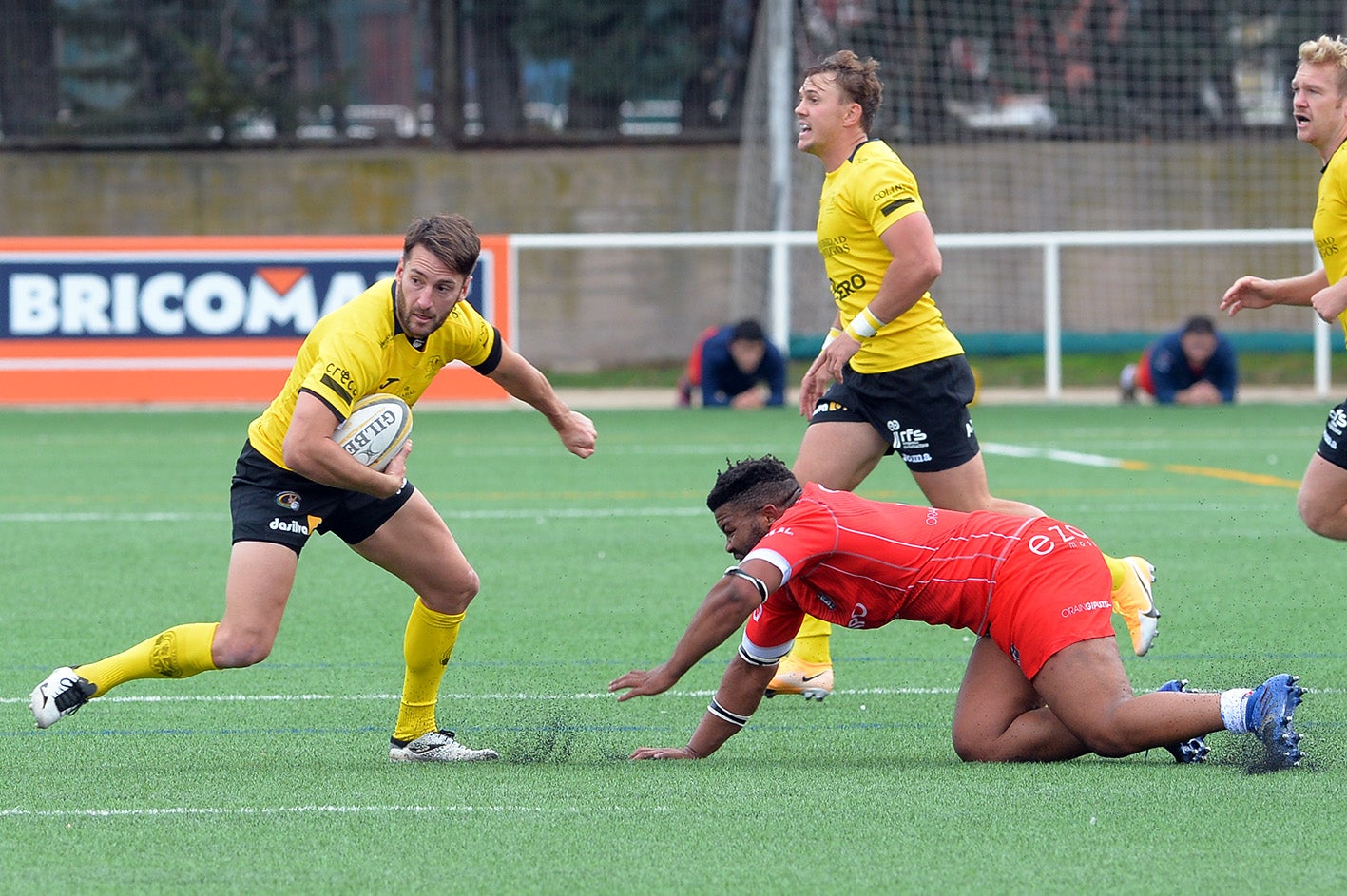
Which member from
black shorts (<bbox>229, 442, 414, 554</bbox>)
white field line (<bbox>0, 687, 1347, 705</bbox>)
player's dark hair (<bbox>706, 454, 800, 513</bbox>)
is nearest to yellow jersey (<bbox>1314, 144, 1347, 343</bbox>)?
white field line (<bbox>0, 687, 1347, 705</bbox>)

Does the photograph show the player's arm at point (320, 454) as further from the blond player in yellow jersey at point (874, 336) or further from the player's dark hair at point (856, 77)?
the player's dark hair at point (856, 77)

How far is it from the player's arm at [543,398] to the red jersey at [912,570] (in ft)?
3.32

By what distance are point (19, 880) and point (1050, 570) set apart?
2.79 m

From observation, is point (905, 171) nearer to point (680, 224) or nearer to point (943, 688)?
point (943, 688)

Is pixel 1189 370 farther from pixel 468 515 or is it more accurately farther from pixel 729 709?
pixel 729 709

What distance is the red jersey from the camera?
5.21 metres

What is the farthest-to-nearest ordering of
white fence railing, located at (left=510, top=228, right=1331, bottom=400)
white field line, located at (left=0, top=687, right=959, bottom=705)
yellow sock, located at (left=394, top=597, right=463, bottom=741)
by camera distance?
white fence railing, located at (left=510, top=228, right=1331, bottom=400), white field line, located at (left=0, top=687, right=959, bottom=705), yellow sock, located at (left=394, top=597, right=463, bottom=741)

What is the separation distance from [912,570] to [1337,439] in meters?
2.37

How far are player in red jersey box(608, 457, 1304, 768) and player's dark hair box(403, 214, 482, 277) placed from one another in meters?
0.94

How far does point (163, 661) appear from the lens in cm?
545

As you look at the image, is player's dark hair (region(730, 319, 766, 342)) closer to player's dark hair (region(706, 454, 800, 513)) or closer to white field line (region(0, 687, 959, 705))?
white field line (region(0, 687, 959, 705))

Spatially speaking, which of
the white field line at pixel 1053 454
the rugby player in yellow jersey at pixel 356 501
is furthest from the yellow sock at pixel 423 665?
the white field line at pixel 1053 454

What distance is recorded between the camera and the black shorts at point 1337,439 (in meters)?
6.81

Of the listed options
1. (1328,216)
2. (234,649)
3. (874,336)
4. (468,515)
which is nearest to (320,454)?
(234,649)
